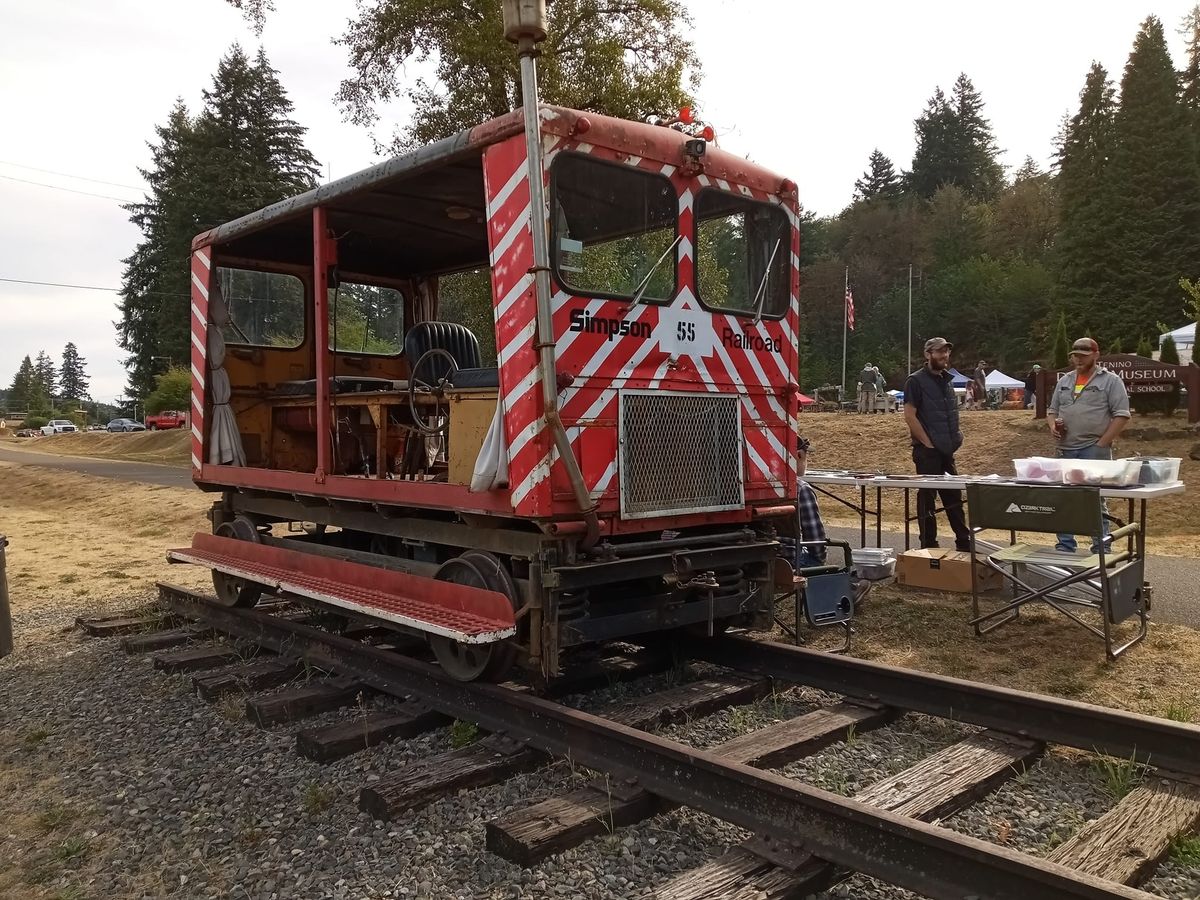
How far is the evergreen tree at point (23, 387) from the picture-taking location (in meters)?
107

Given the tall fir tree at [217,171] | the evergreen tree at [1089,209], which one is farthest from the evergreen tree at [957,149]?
the tall fir tree at [217,171]

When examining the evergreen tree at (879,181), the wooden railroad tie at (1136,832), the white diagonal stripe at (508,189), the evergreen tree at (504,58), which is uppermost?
the evergreen tree at (879,181)

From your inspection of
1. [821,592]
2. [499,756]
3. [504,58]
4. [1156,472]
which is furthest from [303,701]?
[504,58]

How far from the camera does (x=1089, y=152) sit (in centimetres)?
4728

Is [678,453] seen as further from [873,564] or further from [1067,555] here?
[873,564]

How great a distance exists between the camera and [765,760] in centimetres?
383

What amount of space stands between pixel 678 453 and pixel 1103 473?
314 cm

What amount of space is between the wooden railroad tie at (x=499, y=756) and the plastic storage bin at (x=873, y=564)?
3029mm

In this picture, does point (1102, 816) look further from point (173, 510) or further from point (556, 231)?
point (173, 510)

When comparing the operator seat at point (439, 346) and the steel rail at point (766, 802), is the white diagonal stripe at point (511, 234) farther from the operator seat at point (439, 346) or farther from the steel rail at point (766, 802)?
the operator seat at point (439, 346)

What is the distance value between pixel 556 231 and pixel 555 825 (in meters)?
2.73

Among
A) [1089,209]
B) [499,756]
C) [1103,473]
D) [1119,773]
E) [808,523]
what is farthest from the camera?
[1089,209]

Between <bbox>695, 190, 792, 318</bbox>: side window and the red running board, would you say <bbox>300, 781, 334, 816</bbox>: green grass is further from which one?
<bbox>695, 190, 792, 318</bbox>: side window

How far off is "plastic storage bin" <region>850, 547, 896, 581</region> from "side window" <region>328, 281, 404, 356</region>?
4592 millimetres
